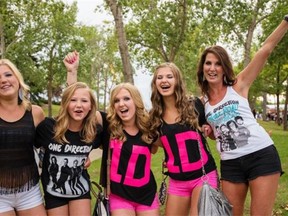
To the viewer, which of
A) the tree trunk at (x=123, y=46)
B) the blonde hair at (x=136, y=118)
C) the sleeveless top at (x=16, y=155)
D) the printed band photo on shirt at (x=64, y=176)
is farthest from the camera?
the tree trunk at (x=123, y=46)

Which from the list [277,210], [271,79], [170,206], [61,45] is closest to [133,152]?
[170,206]

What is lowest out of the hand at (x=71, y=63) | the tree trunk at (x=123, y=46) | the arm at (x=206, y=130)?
the arm at (x=206, y=130)

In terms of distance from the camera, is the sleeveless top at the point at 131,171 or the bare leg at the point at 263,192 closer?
the bare leg at the point at 263,192

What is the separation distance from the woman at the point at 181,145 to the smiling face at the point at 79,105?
0.73 meters

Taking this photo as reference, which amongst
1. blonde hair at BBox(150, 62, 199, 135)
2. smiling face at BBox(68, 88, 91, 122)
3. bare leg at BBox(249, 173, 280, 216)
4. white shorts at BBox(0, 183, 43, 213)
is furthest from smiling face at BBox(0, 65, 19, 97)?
bare leg at BBox(249, 173, 280, 216)

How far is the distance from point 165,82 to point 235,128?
2.94 feet

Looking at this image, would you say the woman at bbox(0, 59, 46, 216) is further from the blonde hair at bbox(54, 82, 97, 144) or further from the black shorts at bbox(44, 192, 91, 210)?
the blonde hair at bbox(54, 82, 97, 144)

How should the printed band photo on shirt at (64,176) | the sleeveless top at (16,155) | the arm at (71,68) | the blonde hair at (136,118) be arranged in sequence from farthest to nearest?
1. the arm at (71,68)
2. the blonde hair at (136,118)
3. the printed band photo on shirt at (64,176)
4. the sleeveless top at (16,155)

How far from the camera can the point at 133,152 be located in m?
4.14

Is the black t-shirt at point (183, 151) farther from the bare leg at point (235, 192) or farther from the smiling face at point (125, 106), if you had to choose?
the smiling face at point (125, 106)

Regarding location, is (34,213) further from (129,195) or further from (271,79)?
(271,79)

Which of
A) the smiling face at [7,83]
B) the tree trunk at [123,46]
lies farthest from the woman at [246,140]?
the tree trunk at [123,46]

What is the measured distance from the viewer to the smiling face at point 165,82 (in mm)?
4281

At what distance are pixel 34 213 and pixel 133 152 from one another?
1136 mm
